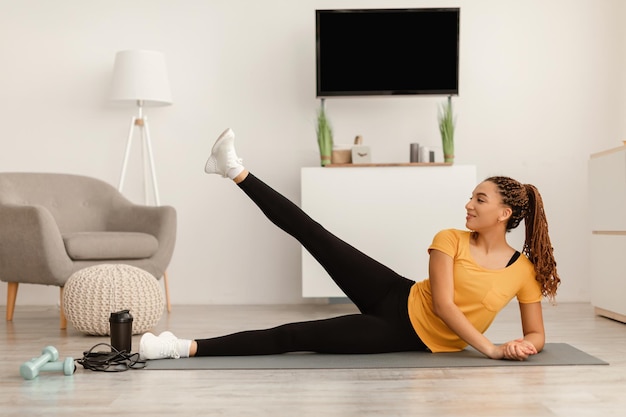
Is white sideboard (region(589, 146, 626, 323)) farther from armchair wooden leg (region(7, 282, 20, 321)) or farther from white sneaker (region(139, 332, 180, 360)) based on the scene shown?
armchair wooden leg (region(7, 282, 20, 321))

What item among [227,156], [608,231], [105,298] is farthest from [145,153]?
[608,231]

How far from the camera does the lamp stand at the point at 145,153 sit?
16.0 feet

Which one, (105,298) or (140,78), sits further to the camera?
(140,78)

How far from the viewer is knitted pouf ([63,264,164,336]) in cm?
329

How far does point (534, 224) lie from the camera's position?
2.64 m

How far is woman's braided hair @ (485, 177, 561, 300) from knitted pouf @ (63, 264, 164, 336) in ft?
5.38

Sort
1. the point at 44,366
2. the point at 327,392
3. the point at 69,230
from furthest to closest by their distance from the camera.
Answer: the point at 69,230 < the point at 44,366 < the point at 327,392

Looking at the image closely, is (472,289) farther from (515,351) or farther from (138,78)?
(138,78)

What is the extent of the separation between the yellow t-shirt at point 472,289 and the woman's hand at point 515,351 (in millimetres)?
124

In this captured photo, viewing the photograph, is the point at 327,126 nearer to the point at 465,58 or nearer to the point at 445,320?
the point at 465,58

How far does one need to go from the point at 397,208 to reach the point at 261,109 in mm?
1234

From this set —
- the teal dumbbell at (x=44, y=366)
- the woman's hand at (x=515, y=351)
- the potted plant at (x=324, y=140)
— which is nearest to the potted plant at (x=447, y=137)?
the potted plant at (x=324, y=140)

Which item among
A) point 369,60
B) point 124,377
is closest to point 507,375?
point 124,377

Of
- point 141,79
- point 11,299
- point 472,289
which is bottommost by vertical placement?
point 11,299
